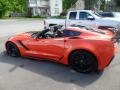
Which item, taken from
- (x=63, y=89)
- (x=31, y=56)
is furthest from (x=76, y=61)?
(x=31, y=56)

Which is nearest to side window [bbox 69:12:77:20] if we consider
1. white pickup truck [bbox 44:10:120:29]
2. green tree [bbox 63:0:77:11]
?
white pickup truck [bbox 44:10:120:29]

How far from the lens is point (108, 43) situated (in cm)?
648

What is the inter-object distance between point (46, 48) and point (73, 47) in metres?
1.15

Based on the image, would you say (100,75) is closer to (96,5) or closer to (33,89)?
(33,89)

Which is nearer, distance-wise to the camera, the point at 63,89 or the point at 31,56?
the point at 63,89

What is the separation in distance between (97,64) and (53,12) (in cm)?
5446

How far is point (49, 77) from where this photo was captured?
6.44 metres

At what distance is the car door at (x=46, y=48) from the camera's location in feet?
23.8

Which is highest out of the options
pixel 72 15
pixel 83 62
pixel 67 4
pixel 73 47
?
pixel 67 4

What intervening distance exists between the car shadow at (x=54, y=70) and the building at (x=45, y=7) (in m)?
50.6

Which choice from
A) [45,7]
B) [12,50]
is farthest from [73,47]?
[45,7]

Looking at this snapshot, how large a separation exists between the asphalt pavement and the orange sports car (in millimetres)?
269

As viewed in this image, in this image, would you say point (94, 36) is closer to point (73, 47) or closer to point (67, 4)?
point (73, 47)

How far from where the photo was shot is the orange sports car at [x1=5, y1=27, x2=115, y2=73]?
650 cm
